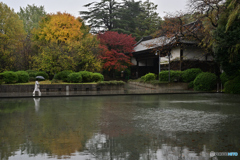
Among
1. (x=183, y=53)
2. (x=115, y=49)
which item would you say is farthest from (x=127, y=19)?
(x=183, y=53)

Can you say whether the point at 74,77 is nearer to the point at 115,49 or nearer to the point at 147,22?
the point at 115,49

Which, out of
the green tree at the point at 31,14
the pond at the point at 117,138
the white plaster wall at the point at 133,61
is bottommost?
the pond at the point at 117,138

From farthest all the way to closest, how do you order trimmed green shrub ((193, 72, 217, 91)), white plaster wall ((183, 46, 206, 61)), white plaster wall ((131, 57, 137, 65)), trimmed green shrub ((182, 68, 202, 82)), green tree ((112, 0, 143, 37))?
green tree ((112, 0, 143, 37)), white plaster wall ((131, 57, 137, 65)), white plaster wall ((183, 46, 206, 61)), trimmed green shrub ((182, 68, 202, 82)), trimmed green shrub ((193, 72, 217, 91))

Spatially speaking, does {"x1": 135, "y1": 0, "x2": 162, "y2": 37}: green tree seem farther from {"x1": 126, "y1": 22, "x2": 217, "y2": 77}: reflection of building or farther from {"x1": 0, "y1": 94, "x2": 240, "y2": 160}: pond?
{"x1": 0, "y1": 94, "x2": 240, "y2": 160}: pond

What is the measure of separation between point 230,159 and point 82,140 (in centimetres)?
338

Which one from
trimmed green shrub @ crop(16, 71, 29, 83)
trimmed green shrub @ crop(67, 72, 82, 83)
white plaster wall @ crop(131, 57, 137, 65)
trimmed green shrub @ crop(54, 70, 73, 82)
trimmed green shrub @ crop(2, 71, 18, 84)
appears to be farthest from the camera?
white plaster wall @ crop(131, 57, 137, 65)

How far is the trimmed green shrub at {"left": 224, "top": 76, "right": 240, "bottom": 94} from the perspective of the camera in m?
22.4

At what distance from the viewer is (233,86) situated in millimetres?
22812

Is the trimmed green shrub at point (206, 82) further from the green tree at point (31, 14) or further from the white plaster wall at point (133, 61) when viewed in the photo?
the green tree at point (31, 14)

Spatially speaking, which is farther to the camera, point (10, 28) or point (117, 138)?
point (10, 28)

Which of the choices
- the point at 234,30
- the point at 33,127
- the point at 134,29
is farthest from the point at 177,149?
the point at 134,29

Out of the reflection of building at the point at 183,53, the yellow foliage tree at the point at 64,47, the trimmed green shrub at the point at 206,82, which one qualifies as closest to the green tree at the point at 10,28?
the yellow foliage tree at the point at 64,47

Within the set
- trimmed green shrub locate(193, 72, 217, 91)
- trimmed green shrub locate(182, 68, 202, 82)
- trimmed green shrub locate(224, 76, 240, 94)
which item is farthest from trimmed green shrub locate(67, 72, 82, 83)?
trimmed green shrub locate(224, 76, 240, 94)

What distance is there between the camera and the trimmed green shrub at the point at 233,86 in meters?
22.4
